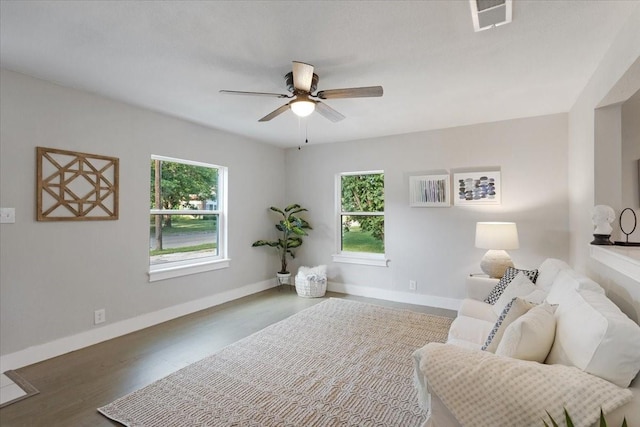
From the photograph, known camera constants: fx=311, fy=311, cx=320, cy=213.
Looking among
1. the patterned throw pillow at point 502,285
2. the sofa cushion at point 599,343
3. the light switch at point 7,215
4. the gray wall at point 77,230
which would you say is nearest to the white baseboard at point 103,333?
the gray wall at point 77,230

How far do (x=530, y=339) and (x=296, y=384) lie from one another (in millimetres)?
1610

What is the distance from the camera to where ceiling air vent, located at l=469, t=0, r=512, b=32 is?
65.8 inches

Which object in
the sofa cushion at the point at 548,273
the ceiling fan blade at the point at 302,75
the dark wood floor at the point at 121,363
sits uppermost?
the ceiling fan blade at the point at 302,75

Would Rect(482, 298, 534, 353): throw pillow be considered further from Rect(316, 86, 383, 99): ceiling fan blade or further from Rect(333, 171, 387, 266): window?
Rect(333, 171, 387, 266): window

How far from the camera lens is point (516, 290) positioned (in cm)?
248

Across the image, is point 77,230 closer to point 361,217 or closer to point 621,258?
point 361,217

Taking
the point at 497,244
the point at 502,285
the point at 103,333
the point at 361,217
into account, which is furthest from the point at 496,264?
the point at 103,333

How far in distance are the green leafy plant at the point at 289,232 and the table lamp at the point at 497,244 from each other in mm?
2705

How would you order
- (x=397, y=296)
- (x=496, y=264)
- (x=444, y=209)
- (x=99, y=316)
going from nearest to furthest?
(x=99, y=316)
(x=496, y=264)
(x=444, y=209)
(x=397, y=296)

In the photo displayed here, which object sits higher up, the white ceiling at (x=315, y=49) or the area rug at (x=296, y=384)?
the white ceiling at (x=315, y=49)

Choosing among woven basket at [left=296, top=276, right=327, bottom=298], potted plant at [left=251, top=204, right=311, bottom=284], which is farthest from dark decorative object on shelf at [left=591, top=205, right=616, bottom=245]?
potted plant at [left=251, top=204, right=311, bottom=284]

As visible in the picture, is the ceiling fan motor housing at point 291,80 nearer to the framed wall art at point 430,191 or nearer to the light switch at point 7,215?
the framed wall art at point 430,191

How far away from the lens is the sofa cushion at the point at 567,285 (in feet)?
5.73

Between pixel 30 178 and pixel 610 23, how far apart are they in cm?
442
